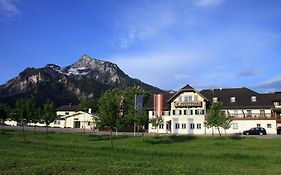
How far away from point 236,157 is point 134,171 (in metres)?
15.5

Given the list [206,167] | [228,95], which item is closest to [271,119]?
[228,95]

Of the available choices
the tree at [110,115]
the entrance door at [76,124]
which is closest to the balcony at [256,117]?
the tree at [110,115]

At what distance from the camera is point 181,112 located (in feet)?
267

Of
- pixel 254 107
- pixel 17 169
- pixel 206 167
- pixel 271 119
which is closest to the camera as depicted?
pixel 17 169

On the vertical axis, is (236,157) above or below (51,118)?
below

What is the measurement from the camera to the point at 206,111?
260 feet

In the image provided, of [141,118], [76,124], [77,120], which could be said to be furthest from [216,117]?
[76,124]

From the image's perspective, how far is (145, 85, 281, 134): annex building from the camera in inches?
3002

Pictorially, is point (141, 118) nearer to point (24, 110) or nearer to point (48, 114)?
point (48, 114)

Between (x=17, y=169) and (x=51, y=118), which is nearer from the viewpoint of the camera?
(x=17, y=169)

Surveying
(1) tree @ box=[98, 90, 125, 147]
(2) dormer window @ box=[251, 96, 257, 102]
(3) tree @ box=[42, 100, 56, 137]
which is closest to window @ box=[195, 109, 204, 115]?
(2) dormer window @ box=[251, 96, 257, 102]

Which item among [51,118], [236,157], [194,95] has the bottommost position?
[236,157]

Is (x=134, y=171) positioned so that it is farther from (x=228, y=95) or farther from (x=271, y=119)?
(x=228, y=95)

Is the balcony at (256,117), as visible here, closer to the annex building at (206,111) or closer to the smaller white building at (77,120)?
the annex building at (206,111)
